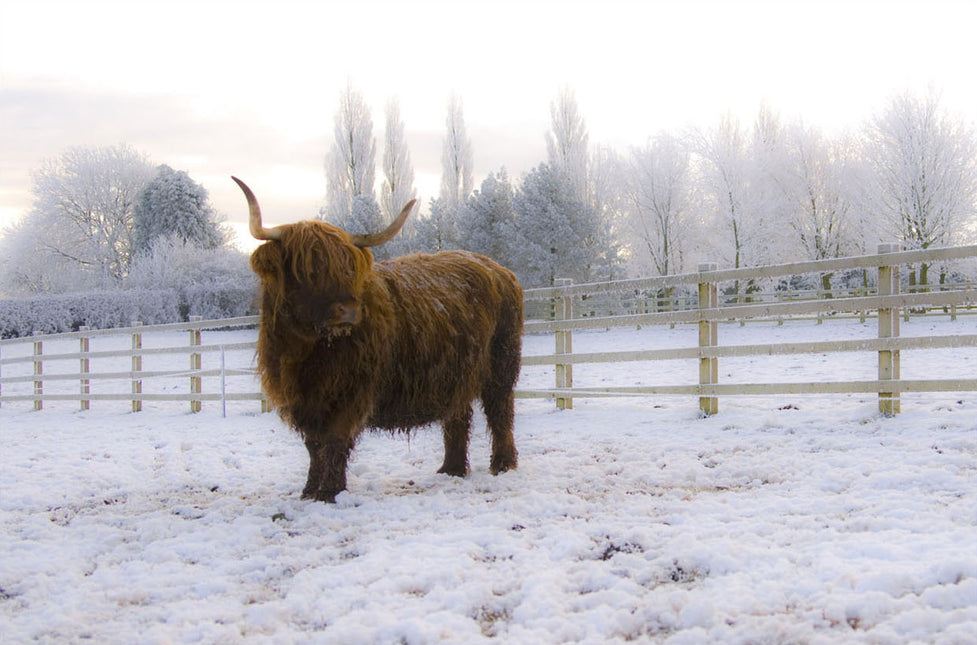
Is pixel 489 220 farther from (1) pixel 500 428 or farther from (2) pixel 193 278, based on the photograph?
(1) pixel 500 428

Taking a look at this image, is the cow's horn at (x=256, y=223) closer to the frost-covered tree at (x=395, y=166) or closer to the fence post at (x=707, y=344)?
the fence post at (x=707, y=344)

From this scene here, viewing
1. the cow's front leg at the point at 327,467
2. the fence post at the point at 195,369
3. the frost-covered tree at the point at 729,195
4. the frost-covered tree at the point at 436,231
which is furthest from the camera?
the frost-covered tree at the point at 436,231

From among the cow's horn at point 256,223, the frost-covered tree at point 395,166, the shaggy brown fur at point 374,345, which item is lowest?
the shaggy brown fur at point 374,345

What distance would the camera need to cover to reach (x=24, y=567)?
322 centimetres

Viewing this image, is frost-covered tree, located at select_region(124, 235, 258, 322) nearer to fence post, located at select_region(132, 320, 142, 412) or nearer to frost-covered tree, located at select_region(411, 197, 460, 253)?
frost-covered tree, located at select_region(411, 197, 460, 253)

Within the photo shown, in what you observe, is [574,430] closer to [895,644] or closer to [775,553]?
[775,553]

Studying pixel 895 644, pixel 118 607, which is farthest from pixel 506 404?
pixel 895 644

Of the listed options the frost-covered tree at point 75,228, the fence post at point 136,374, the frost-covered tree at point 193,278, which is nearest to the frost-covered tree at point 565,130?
the frost-covered tree at point 193,278

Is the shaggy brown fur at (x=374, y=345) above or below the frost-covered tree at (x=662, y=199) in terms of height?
below

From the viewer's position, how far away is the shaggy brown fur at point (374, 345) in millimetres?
3803

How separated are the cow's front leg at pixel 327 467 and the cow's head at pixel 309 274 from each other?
27.8 inches

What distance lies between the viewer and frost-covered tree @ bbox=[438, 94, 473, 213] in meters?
35.6

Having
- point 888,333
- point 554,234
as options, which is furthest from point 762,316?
point 554,234

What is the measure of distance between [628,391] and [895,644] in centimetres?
487
